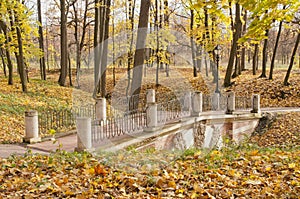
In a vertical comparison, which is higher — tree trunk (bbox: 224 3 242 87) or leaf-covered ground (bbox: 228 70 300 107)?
tree trunk (bbox: 224 3 242 87)

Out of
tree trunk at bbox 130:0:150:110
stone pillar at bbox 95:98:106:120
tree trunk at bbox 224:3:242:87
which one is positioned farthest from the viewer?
tree trunk at bbox 224:3:242:87

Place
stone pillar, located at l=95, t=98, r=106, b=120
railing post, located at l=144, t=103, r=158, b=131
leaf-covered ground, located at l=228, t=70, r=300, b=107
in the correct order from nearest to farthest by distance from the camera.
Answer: railing post, located at l=144, t=103, r=158, b=131, stone pillar, located at l=95, t=98, r=106, b=120, leaf-covered ground, located at l=228, t=70, r=300, b=107

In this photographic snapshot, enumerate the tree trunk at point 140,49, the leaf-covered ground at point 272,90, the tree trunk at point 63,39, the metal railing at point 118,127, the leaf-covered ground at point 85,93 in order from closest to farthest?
the metal railing at point 118,127
the leaf-covered ground at point 85,93
the tree trunk at point 140,49
the leaf-covered ground at point 272,90
the tree trunk at point 63,39

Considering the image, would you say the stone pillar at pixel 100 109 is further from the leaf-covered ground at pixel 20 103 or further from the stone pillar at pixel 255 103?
the stone pillar at pixel 255 103

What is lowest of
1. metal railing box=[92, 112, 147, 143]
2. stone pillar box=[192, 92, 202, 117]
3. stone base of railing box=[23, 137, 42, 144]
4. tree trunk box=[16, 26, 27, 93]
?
stone base of railing box=[23, 137, 42, 144]

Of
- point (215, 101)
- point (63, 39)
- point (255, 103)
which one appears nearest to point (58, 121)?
point (215, 101)

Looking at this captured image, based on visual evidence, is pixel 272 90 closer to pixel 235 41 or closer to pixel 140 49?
pixel 235 41

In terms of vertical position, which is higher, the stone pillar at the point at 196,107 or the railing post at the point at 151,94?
the railing post at the point at 151,94

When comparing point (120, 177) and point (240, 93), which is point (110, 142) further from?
point (240, 93)

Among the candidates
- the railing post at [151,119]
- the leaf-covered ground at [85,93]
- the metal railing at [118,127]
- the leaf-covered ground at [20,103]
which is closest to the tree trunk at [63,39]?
the leaf-covered ground at [85,93]

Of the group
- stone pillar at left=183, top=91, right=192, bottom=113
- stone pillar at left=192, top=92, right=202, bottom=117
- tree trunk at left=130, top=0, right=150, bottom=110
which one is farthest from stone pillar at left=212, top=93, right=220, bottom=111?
tree trunk at left=130, top=0, right=150, bottom=110

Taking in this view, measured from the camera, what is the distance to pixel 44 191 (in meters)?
5.09

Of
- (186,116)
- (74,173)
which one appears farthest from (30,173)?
(186,116)

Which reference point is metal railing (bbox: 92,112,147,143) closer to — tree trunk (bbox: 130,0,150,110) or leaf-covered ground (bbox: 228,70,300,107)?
tree trunk (bbox: 130,0,150,110)
